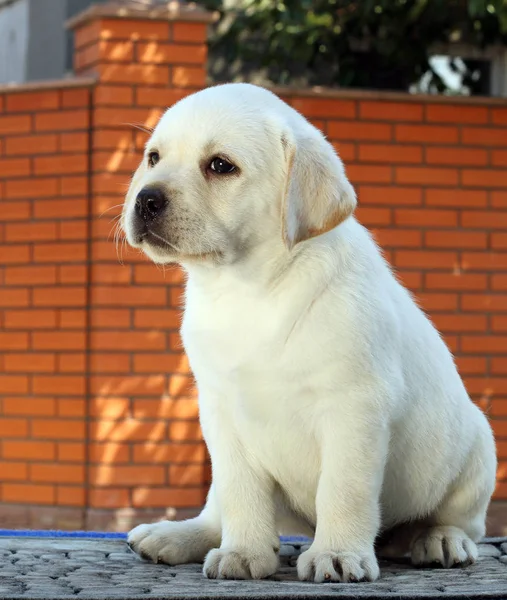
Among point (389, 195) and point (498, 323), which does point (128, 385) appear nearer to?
point (389, 195)

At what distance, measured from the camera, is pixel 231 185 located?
357cm

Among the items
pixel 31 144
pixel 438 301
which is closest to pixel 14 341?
pixel 31 144

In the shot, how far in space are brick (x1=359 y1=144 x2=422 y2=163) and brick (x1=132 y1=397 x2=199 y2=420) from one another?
157 cm

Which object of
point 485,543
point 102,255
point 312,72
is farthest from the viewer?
point 312,72

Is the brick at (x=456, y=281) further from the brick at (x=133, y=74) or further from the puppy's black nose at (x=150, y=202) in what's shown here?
the puppy's black nose at (x=150, y=202)

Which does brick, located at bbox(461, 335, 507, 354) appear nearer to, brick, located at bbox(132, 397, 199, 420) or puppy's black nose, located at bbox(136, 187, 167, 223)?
brick, located at bbox(132, 397, 199, 420)

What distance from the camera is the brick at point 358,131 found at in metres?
6.77

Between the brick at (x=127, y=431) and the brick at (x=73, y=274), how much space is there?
73cm

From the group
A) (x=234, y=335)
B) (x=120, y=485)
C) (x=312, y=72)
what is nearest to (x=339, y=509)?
(x=234, y=335)

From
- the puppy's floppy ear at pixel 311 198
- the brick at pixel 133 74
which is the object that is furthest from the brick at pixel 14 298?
the puppy's floppy ear at pixel 311 198

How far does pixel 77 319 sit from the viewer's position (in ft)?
21.7

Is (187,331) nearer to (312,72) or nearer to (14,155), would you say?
(14,155)

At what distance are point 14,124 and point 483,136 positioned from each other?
2.49 meters

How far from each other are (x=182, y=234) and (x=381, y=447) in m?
0.79
